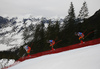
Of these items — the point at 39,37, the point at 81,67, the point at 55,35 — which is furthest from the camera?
the point at 39,37

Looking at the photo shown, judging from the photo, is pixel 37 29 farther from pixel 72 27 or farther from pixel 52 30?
pixel 72 27

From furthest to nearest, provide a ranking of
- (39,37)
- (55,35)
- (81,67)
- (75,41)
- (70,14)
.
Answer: (39,37), (70,14), (55,35), (75,41), (81,67)

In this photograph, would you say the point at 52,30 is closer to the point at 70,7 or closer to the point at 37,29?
the point at 37,29

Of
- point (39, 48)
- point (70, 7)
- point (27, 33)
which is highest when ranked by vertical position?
point (70, 7)

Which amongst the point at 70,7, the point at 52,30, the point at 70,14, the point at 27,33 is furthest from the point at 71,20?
the point at 27,33

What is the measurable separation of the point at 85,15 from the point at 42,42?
1665 centimetres

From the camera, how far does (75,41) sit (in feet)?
81.1

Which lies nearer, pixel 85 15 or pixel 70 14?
pixel 85 15

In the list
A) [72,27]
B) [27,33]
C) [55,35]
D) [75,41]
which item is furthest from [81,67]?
[27,33]

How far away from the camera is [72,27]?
95.4 feet

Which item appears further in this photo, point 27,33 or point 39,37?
point 27,33

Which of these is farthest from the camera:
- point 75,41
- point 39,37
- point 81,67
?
point 39,37

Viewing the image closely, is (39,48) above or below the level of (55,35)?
below

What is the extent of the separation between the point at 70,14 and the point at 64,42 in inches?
390
